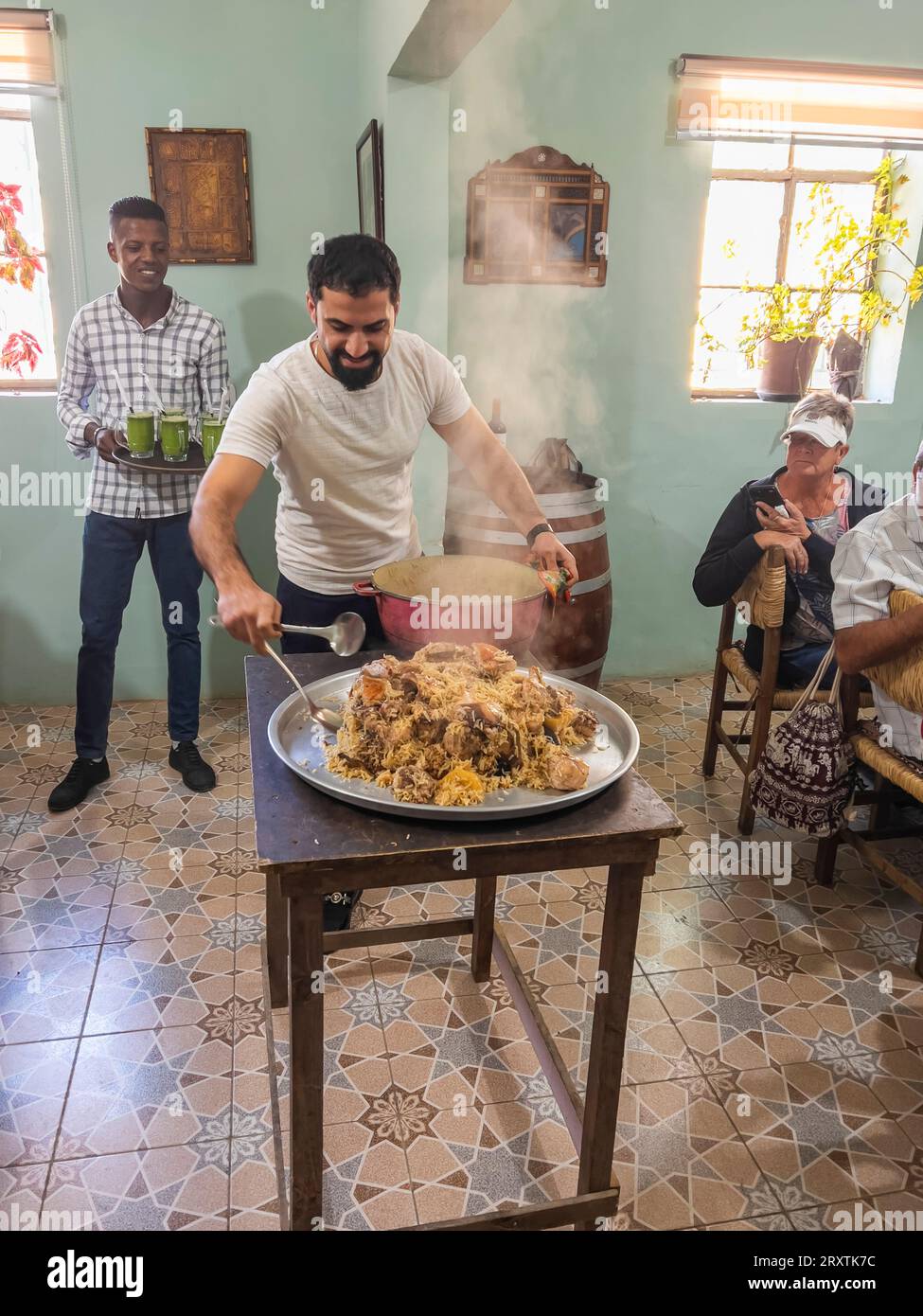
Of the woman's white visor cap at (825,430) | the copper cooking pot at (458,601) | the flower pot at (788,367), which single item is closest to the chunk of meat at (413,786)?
the copper cooking pot at (458,601)

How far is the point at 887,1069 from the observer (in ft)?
7.27

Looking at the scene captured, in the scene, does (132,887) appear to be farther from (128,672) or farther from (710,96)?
(710,96)

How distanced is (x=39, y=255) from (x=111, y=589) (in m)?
1.39

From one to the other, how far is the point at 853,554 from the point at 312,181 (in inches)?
101

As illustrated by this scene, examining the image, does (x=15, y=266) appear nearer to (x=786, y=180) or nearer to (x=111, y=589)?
(x=111, y=589)

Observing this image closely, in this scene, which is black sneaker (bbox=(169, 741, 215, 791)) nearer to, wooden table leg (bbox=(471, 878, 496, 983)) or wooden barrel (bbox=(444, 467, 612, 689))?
wooden barrel (bbox=(444, 467, 612, 689))

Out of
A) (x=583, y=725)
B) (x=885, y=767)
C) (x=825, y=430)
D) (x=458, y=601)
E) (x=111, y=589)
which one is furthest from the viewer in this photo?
(x=111, y=589)

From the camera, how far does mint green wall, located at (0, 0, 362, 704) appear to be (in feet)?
11.5

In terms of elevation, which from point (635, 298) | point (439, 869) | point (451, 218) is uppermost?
point (451, 218)

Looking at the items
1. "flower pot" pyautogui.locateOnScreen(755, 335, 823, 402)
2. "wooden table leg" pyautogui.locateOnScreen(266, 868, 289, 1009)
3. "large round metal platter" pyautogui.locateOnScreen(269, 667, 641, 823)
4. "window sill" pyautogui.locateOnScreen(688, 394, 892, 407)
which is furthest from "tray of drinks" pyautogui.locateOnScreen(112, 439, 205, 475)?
"flower pot" pyautogui.locateOnScreen(755, 335, 823, 402)

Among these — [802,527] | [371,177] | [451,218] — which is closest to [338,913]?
[802,527]

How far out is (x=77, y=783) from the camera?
3.35 metres

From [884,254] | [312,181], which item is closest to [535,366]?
[312,181]

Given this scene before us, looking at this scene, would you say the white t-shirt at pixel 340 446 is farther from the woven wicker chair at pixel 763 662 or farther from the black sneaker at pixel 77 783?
the black sneaker at pixel 77 783
